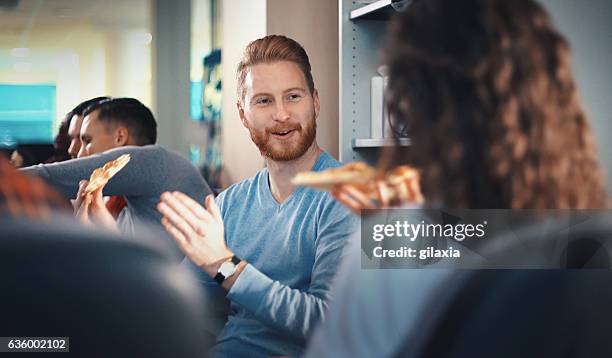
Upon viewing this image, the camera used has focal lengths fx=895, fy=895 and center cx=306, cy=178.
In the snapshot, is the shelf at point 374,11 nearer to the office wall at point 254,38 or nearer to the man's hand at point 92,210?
the office wall at point 254,38

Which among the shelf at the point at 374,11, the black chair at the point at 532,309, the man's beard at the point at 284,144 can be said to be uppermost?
the shelf at the point at 374,11

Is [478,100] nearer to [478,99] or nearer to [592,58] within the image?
[478,99]

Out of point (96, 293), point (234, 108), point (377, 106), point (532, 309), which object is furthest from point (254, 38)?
point (532, 309)

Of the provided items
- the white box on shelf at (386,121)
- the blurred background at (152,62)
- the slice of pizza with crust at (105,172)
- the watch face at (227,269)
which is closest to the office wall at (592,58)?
the blurred background at (152,62)

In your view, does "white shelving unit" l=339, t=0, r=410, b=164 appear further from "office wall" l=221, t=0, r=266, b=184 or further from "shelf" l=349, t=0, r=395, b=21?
"office wall" l=221, t=0, r=266, b=184

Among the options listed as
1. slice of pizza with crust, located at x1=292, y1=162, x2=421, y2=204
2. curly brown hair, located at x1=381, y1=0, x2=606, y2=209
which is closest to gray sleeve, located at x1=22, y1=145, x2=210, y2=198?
slice of pizza with crust, located at x1=292, y1=162, x2=421, y2=204

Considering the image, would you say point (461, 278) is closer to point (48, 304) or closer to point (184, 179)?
point (184, 179)

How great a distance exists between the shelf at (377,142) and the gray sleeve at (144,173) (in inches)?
10.8

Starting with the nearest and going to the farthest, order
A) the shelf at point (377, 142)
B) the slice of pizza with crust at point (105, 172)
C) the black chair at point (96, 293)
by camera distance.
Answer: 1. the black chair at point (96, 293)
2. the shelf at point (377, 142)
3. the slice of pizza with crust at point (105, 172)

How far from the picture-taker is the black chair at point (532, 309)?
4.42ft

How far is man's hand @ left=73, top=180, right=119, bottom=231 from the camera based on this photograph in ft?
4.54

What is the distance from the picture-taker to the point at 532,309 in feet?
4.54

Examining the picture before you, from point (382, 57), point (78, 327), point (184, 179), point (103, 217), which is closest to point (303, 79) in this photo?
point (382, 57)

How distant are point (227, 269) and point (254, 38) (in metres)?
0.39
